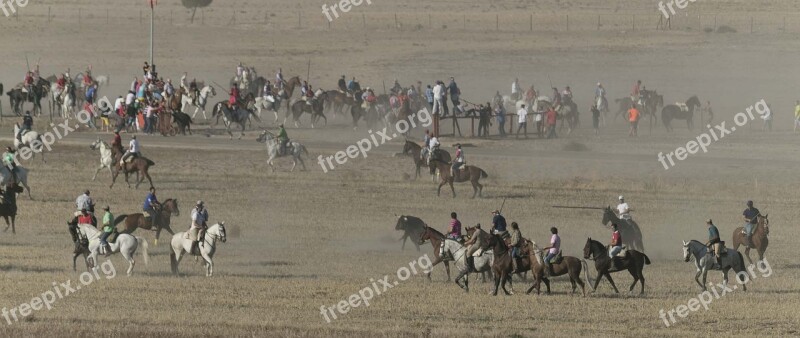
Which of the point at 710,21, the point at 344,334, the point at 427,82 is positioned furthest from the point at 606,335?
the point at 710,21

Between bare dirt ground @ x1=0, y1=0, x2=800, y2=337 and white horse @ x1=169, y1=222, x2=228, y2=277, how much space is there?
482 millimetres

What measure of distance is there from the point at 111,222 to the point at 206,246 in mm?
2622

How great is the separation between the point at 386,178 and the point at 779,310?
22.0m

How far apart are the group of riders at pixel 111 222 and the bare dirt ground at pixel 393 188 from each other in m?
0.81

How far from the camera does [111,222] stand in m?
30.9

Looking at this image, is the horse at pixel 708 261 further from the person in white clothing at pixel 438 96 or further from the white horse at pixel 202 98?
the white horse at pixel 202 98

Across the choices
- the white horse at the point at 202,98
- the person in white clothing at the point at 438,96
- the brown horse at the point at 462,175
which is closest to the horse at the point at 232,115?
the white horse at the point at 202,98

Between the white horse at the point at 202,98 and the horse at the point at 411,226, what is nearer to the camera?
the horse at the point at 411,226

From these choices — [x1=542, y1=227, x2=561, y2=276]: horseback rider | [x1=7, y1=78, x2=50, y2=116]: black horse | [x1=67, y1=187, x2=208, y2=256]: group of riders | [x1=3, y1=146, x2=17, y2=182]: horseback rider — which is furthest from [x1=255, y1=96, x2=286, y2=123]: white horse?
[x1=542, y1=227, x2=561, y2=276]: horseback rider

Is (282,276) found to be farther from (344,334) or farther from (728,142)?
(728,142)

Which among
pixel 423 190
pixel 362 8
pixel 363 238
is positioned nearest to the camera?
pixel 363 238

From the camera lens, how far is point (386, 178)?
4738cm

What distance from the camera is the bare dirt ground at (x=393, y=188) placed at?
25.7 metres

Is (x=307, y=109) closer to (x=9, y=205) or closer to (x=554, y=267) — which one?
(x=9, y=205)
